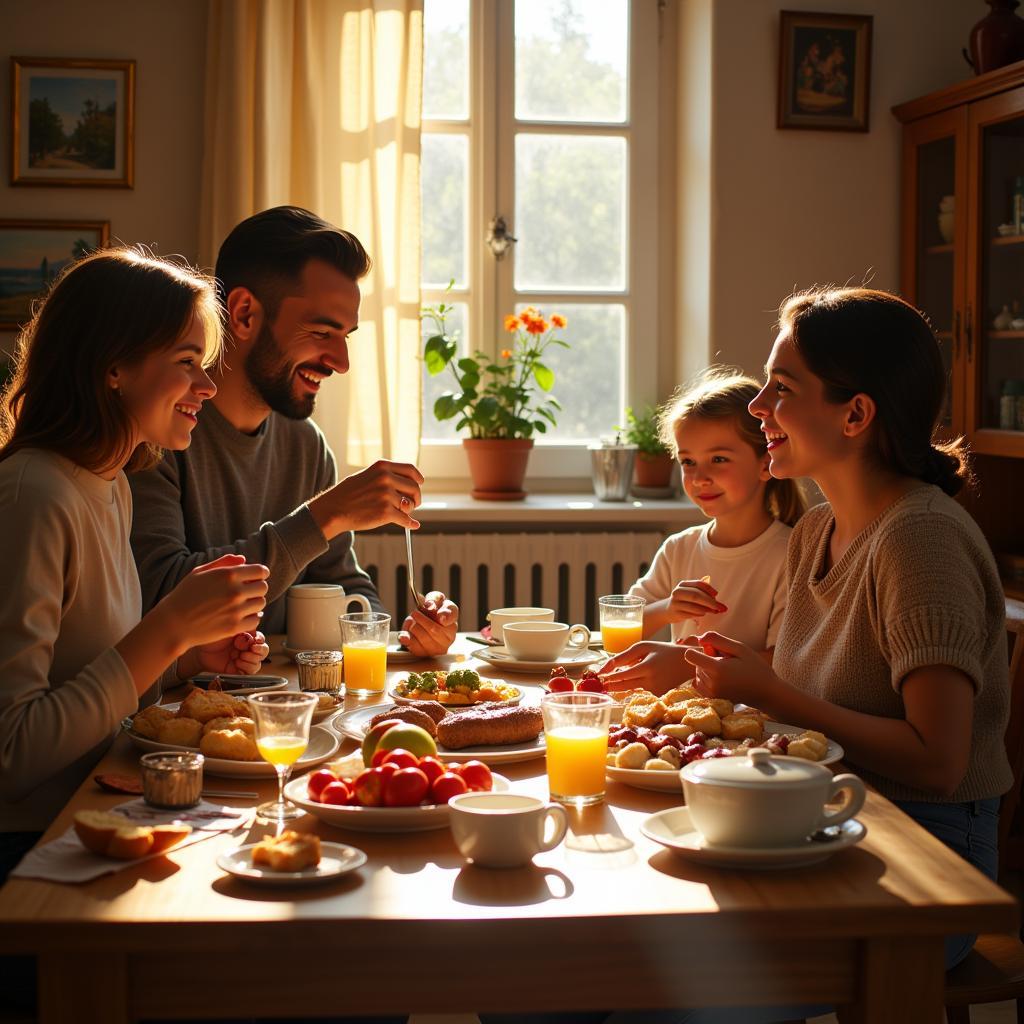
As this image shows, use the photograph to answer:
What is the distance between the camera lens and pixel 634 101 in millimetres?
3906

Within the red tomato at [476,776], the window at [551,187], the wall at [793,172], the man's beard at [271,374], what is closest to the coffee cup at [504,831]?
the red tomato at [476,776]

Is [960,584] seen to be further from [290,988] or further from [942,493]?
[290,988]

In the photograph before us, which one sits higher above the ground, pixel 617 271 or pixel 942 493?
pixel 617 271

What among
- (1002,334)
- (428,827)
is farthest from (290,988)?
(1002,334)

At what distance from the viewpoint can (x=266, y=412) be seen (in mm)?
2566

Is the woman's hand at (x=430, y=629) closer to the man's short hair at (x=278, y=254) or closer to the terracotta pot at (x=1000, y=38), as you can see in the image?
the man's short hair at (x=278, y=254)

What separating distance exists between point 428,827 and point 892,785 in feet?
2.19

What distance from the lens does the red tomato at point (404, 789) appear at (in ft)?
4.09

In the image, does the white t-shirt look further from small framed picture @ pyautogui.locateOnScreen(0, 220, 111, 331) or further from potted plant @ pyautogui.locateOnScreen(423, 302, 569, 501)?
small framed picture @ pyautogui.locateOnScreen(0, 220, 111, 331)

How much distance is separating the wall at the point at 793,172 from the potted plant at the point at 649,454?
31cm

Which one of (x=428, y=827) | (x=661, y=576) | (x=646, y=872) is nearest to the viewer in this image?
(x=646, y=872)

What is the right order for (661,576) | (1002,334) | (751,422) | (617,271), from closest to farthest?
(751,422) → (661,576) → (1002,334) → (617,271)

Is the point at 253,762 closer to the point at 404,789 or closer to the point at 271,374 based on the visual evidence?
the point at 404,789

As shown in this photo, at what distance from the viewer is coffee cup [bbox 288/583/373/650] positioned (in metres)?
2.17
